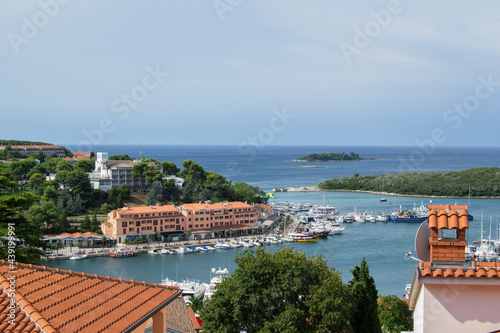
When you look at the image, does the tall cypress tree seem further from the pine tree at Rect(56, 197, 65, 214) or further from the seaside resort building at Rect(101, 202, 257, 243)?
A: the pine tree at Rect(56, 197, 65, 214)

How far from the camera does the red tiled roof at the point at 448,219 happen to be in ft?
8.94

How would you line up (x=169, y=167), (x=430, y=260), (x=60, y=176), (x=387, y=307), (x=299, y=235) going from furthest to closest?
(x=169, y=167) < (x=60, y=176) < (x=299, y=235) < (x=387, y=307) < (x=430, y=260)

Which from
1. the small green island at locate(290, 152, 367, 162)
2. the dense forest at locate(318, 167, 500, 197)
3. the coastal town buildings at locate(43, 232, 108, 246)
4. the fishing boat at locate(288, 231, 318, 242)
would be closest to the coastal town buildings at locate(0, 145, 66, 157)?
the coastal town buildings at locate(43, 232, 108, 246)

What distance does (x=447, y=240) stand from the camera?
2785 mm

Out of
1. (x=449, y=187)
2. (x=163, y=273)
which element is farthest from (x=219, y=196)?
(x=449, y=187)

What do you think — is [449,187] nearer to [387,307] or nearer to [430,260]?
[387,307]

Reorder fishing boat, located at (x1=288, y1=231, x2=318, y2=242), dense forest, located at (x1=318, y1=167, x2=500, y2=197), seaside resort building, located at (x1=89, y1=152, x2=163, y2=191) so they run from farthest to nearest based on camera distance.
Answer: dense forest, located at (x1=318, y1=167, x2=500, y2=197), seaside resort building, located at (x1=89, y1=152, x2=163, y2=191), fishing boat, located at (x1=288, y1=231, x2=318, y2=242)

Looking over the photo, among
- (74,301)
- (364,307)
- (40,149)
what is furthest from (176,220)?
(40,149)

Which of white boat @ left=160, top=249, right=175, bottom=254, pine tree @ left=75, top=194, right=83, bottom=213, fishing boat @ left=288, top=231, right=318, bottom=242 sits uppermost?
pine tree @ left=75, top=194, right=83, bottom=213

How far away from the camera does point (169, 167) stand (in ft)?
120

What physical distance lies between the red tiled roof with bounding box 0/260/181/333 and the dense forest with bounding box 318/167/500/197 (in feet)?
144

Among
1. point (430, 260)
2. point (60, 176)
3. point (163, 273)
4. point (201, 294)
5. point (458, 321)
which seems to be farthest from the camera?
point (60, 176)

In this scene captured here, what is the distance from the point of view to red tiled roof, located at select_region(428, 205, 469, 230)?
107 inches

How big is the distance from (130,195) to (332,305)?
2763cm
